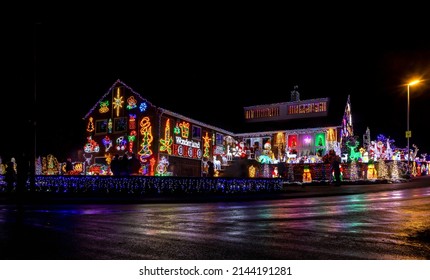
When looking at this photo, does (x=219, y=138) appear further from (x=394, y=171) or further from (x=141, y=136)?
(x=394, y=171)

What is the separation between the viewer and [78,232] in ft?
28.1

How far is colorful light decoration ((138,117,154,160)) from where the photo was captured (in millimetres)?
34281

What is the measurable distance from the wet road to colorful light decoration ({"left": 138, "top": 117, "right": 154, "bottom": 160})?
22262mm

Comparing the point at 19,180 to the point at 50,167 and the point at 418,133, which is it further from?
the point at 418,133

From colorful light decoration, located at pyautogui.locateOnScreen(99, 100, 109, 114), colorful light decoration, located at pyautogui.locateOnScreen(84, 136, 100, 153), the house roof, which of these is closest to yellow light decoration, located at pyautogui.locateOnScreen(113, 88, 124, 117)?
colorful light decoration, located at pyautogui.locateOnScreen(99, 100, 109, 114)

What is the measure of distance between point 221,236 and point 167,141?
27.0 meters

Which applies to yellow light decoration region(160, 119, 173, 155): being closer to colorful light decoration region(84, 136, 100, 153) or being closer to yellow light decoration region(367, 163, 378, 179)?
colorful light decoration region(84, 136, 100, 153)

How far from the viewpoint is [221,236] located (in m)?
8.02

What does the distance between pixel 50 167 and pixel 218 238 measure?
35315mm

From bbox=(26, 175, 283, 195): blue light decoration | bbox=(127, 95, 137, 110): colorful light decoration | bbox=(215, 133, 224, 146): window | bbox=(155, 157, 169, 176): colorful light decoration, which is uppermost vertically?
bbox=(127, 95, 137, 110): colorful light decoration

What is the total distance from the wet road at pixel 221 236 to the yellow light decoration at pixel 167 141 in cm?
2215

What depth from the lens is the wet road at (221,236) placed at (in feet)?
20.7

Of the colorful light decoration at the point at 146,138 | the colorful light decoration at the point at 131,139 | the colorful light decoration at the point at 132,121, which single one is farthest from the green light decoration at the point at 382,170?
the colorful light decoration at the point at 132,121

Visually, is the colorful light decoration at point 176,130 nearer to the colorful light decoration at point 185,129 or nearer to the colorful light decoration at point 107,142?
the colorful light decoration at point 185,129
